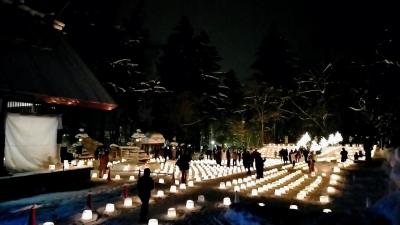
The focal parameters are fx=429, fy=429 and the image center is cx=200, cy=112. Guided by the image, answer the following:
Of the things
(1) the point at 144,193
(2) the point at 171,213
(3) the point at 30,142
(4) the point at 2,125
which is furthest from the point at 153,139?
(1) the point at 144,193

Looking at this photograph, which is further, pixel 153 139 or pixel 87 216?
pixel 153 139

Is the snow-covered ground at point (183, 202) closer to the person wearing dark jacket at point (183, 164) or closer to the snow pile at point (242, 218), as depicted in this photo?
the snow pile at point (242, 218)

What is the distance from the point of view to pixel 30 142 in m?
17.0

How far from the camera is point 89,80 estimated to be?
18.8 metres

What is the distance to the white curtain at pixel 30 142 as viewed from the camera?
1595 cm

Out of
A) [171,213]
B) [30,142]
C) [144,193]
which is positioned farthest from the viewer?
[30,142]

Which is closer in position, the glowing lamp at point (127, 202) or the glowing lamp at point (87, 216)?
the glowing lamp at point (87, 216)

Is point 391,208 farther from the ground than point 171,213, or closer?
farther from the ground

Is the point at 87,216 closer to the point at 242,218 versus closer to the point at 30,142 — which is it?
the point at 242,218

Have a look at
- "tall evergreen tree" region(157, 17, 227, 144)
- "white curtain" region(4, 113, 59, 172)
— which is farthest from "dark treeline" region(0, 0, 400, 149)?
"white curtain" region(4, 113, 59, 172)

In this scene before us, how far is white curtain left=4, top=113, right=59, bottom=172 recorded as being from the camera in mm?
15945

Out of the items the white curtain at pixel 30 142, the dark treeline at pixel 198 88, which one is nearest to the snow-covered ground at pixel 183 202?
the white curtain at pixel 30 142

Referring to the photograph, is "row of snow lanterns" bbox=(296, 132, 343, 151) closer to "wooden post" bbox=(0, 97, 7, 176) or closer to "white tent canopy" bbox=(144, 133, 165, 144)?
"white tent canopy" bbox=(144, 133, 165, 144)

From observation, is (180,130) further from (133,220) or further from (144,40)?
(133,220)
